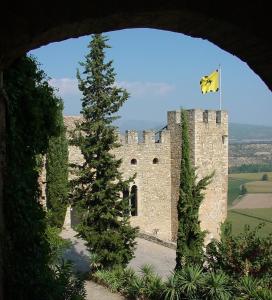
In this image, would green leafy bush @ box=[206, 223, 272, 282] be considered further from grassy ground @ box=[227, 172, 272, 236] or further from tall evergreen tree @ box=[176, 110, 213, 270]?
grassy ground @ box=[227, 172, 272, 236]

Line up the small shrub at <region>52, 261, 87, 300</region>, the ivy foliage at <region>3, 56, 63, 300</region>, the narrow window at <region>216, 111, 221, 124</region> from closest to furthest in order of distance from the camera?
the ivy foliage at <region>3, 56, 63, 300</region> < the small shrub at <region>52, 261, 87, 300</region> < the narrow window at <region>216, 111, 221, 124</region>

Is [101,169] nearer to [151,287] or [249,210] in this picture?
[151,287]

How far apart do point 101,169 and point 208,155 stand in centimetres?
746

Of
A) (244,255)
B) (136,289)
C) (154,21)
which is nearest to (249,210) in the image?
(136,289)

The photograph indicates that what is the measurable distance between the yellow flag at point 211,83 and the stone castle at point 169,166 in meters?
1.25

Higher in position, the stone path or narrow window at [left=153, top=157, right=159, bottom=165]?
narrow window at [left=153, top=157, right=159, bottom=165]

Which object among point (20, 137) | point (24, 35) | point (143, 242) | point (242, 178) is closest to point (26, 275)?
point (20, 137)

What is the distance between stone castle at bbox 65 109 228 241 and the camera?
72.3ft

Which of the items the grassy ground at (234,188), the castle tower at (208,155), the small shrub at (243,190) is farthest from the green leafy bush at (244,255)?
the small shrub at (243,190)

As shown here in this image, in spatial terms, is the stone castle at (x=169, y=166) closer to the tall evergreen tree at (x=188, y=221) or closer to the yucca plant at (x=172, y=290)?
the tall evergreen tree at (x=188, y=221)

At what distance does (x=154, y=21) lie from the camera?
3240mm

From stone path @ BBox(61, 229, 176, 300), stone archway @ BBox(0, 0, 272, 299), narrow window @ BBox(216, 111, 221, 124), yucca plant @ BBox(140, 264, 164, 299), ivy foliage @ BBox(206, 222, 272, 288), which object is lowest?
stone path @ BBox(61, 229, 176, 300)

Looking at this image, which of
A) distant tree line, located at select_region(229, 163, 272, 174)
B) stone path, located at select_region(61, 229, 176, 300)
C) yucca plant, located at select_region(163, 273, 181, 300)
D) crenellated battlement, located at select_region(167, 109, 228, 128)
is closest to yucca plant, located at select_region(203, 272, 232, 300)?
yucca plant, located at select_region(163, 273, 181, 300)

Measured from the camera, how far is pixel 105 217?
15.9 meters
